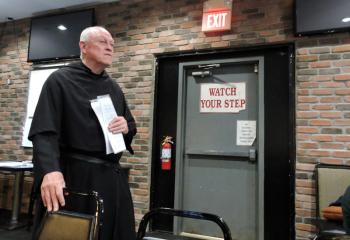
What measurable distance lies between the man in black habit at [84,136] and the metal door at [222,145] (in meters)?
1.93

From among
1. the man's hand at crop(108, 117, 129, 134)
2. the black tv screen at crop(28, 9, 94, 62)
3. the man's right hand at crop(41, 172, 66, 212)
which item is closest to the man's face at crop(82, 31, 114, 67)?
the man's hand at crop(108, 117, 129, 134)

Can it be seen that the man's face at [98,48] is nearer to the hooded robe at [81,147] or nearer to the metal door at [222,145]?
the hooded robe at [81,147]

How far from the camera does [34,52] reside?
4309mm

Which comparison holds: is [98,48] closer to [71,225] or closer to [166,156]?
[71,225]

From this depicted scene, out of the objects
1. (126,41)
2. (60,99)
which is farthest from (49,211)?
(126,41)

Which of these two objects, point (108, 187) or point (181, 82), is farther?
point (181, 82)

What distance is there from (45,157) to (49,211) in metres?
0.20

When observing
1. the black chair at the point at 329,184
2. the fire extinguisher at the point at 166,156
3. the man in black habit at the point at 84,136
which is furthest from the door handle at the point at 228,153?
the man in black habit at the point at 84,136

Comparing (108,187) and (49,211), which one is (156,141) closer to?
(108,187)

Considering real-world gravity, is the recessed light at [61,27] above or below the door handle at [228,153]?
above

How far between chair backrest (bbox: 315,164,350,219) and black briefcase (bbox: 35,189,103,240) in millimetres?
2189

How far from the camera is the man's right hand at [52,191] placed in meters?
1.10

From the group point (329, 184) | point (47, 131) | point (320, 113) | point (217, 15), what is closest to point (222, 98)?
point (217, 15)

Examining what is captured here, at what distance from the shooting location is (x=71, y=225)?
3.65 ft
